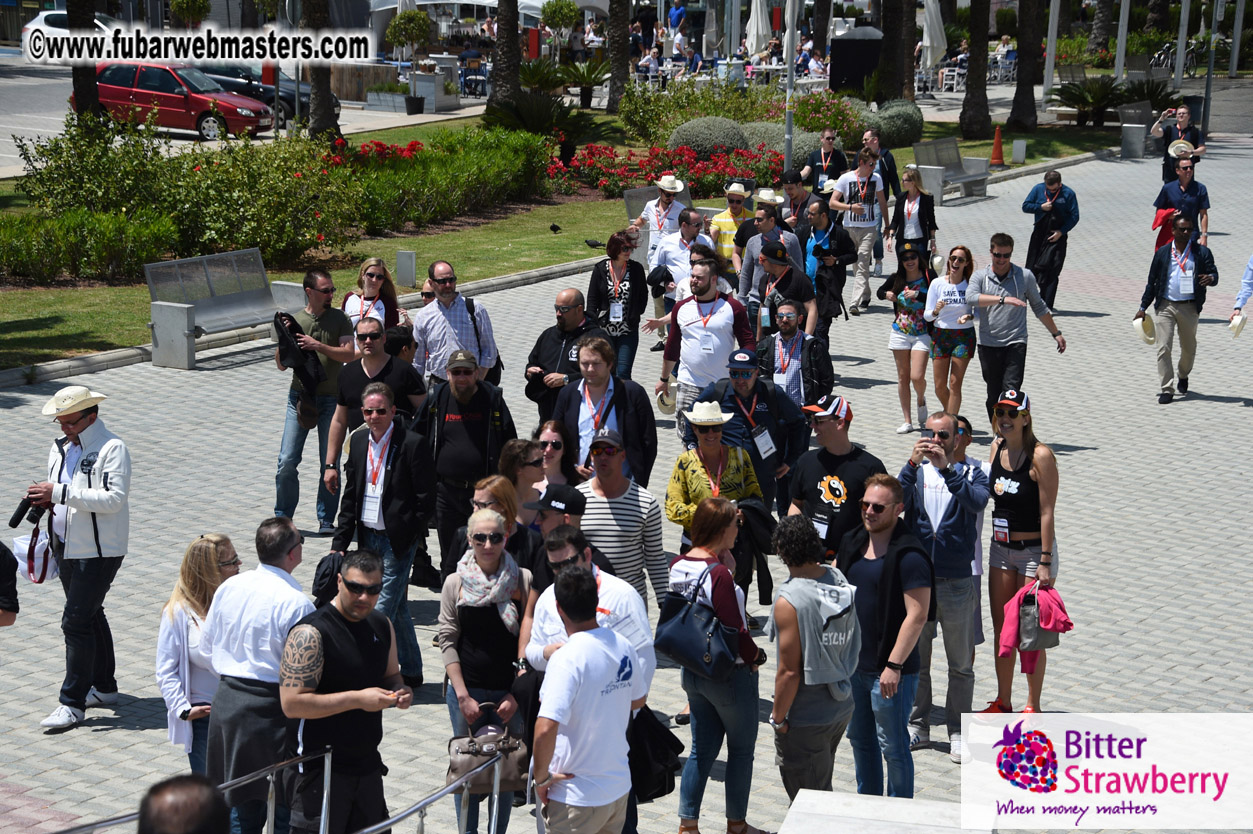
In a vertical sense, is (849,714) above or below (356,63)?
below

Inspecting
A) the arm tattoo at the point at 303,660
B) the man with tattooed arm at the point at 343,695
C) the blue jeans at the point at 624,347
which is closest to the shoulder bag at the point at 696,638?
the man with tattooed arm at the point at 343,695

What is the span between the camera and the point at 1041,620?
7688 mm

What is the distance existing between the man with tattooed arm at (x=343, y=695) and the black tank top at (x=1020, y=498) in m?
3.81

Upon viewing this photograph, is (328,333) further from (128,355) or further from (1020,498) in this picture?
(128,355)

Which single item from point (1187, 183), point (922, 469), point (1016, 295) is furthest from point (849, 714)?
point (1187, 183)

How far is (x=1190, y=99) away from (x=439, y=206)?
74.2 ft

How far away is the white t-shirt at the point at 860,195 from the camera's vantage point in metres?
18.8

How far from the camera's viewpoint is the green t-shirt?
1077 cm

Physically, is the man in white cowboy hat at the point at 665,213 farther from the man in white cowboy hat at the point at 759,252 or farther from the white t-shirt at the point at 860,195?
the white t-shirt at the point at 860,195

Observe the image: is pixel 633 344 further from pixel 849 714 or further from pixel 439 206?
pixel 439 206

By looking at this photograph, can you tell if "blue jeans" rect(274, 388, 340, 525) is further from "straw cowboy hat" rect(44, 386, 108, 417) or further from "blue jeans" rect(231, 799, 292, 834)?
"blue jeans" rect(231, 799, 292, 834)

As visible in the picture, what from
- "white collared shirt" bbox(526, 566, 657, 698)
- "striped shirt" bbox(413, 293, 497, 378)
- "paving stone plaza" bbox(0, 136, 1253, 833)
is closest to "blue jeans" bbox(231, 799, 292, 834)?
"paving stone plaza" bbox(0, 136, 1253, 833)

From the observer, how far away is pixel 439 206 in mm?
25359

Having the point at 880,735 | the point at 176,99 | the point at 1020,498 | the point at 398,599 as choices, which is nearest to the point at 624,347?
the point at 398,599
